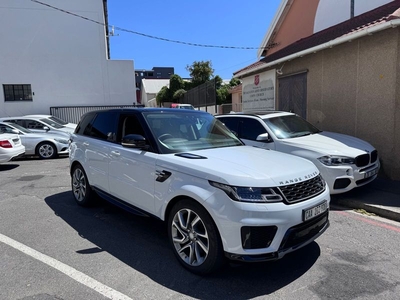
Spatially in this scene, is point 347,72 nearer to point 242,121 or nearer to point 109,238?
point 242,121

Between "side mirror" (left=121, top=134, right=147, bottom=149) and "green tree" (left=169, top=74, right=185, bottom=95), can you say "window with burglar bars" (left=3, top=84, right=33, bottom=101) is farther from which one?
"green tree" (left=169, top=74, right=185, bottom=95)

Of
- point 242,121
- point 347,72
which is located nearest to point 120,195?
point 242,121

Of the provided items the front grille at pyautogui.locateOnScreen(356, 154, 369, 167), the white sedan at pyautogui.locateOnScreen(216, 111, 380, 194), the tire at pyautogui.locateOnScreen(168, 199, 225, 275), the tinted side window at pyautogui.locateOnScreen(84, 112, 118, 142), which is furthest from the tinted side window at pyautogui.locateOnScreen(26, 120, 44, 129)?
the front grille at pyautogui.locateOnScreen(356, 154, 369, 167)

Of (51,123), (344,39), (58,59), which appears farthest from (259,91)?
(58,59)

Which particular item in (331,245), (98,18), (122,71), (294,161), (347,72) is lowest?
(331,245)

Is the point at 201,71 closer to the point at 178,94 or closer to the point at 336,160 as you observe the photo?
the point at 178,94

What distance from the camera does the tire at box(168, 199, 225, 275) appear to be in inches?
116

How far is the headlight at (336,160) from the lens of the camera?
5.27 m

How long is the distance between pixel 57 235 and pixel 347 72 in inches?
299

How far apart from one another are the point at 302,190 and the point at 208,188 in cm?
98

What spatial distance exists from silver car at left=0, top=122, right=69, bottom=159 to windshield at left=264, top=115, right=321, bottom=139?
8.67 meters

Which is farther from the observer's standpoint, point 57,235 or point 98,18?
point 98,18

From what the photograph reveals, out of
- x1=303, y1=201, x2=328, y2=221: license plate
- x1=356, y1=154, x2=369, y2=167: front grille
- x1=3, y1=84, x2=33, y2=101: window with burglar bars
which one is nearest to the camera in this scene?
x1=303, y1=201, x2=328, y2=221: license plate

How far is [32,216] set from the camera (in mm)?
5055
